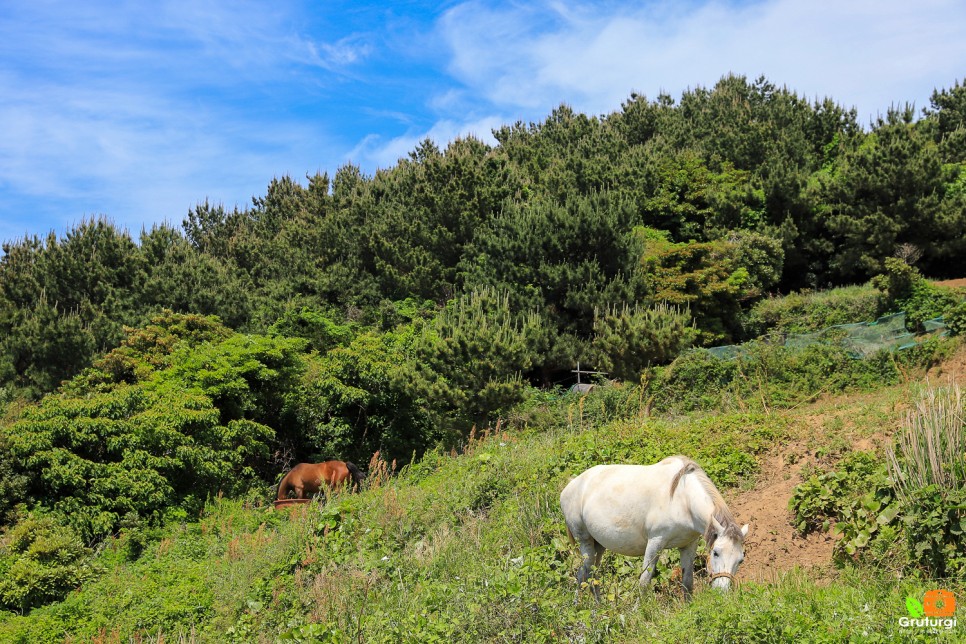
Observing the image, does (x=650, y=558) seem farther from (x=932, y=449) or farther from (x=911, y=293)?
(x=911, y=293)

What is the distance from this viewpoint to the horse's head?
5594 millimetres

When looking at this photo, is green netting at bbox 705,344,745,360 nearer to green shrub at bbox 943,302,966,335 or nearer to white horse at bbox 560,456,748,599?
green shrub at bbox 943,302,966,335

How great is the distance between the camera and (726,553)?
559 centimetres

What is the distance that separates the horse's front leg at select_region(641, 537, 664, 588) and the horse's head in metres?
0.52

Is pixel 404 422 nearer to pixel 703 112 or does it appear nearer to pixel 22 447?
pixel 22 447

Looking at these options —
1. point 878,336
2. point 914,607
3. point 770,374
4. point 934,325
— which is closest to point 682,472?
point 914,607

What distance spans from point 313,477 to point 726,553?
1220cm

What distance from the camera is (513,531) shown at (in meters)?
8.51

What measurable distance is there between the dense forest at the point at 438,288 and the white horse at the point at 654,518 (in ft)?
39.6

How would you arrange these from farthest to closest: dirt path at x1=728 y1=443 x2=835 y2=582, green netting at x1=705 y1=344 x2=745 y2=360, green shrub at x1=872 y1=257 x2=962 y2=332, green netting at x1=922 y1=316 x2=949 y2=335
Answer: green shrub at x1=872 y1=257 x2=962 y2=332 < green netting at x1=705 y1=344 x2=745 y2=360 < green netting at x1=922 y1=316 x2=949 y2=335 < dirt path at x1=728 y1=443 x2=835 y2=582

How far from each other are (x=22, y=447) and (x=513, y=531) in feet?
40.0

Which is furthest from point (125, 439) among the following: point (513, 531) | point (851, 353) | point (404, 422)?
point (851, 353)

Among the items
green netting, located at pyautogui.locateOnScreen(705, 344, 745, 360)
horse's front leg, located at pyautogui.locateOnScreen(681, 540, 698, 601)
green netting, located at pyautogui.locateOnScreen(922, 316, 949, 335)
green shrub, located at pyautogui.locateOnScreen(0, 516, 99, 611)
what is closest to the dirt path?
horse's front leg, located at pyautogui.locateOnScreen(681, 540, 698, 601)
